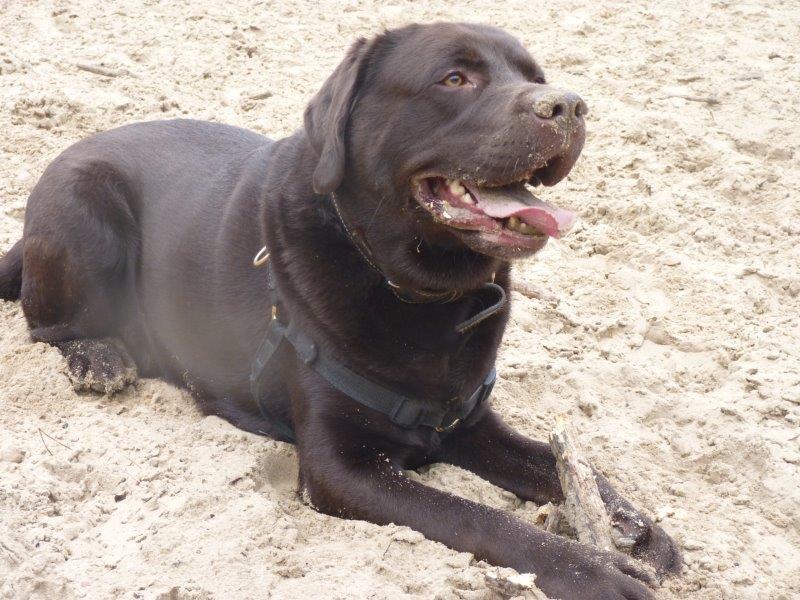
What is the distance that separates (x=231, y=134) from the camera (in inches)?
164


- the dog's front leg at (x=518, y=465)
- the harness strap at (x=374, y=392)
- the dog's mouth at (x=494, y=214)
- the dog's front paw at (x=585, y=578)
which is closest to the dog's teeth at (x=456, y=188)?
the dog's mouth at (x=494, y=214)

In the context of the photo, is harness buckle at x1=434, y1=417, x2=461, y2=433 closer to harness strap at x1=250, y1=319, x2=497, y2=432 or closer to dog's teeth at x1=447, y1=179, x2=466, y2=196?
harness strap at x1=250, y1=319, x2=497, y2=432

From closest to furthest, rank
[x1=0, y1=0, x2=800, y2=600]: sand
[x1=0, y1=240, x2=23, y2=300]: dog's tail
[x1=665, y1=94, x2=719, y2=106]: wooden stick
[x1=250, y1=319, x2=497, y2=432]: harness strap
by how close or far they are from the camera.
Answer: [x1=0, y1=0, x2=800, y2=600]: sand, [x1=250, y1=319, x2=497, y2=432]: harness strap, [x1=0, y1=240, x2=23, y2=300]: dog's tail, [x1=665, y1=94, x2=719, y2=106]: wooden stick

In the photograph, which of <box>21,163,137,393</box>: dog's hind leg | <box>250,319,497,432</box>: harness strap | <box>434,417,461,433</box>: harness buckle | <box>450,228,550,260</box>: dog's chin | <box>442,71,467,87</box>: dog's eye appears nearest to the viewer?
<box>450,228,550,260</box>: dog's chin

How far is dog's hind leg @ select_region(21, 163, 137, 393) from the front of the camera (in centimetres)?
401

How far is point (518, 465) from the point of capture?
3402 mm

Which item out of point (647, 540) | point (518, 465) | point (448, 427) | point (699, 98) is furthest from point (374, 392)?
point (699, 98)

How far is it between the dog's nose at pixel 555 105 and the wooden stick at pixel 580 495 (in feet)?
3.13

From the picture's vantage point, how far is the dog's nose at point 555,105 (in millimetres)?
2791

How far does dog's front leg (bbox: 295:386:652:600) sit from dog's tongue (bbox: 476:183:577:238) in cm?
80

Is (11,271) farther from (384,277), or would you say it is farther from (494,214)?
(494,214)

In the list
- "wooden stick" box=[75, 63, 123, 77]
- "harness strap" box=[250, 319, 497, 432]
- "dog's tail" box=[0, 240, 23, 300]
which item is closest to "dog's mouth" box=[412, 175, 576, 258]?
"harness strap" box=[250, 319, 497, 432]

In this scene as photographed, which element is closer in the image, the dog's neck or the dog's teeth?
the dog's teeth

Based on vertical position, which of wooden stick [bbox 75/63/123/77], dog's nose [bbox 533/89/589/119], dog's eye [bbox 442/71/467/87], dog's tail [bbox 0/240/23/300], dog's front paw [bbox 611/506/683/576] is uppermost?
dog's nose [bbox 533/89/589/119]
